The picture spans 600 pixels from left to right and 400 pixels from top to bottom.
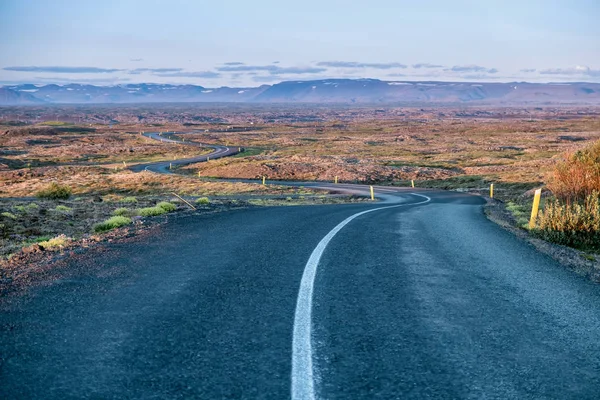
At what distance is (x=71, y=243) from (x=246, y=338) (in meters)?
6.67

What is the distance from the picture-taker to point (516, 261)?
348 inches

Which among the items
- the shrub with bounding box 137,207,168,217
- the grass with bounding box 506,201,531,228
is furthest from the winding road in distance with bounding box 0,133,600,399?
the grass with bounding box 506,201,531,228

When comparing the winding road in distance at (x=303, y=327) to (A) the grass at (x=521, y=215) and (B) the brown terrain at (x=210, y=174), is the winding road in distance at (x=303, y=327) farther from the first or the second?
(A) the grass at (x=521, y=215)

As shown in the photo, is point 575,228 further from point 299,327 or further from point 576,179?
point 299,327

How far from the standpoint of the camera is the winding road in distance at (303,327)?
3.99m

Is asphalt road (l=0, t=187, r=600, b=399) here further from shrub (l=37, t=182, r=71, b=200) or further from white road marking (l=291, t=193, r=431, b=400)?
shrub (l=37, t=182, r=71, b=200)

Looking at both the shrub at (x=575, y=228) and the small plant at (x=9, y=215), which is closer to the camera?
the shrub at (x=575, y=228)

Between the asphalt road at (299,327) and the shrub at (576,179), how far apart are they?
8.32 m

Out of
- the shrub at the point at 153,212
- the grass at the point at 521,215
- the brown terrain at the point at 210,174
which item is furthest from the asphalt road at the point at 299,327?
the grass at the point at 521,215

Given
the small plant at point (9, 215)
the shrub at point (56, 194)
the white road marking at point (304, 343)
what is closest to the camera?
the white road marking at point (304, 343)

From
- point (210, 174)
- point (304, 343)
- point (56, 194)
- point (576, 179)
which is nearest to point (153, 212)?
point (304, 343)

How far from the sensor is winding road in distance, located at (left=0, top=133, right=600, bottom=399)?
13.1ft

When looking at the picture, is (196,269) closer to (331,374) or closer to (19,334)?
(19,334)

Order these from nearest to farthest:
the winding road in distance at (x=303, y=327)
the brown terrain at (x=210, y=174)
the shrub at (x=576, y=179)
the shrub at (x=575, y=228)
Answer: the winding road in distance at (x=303, y=327) < the shrub at (x=575, y=228) < the shrub at (x=576, y=179) < the brown terrain at (x=210, y=174)
